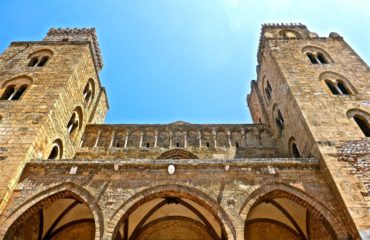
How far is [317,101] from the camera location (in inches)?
463

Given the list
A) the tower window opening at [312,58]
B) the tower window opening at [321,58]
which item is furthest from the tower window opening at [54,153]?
the tower window opening at [321,58]

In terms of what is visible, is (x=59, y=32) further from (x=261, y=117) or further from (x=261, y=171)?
(x=261, y=171)

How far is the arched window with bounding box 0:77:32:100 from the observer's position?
1231cm

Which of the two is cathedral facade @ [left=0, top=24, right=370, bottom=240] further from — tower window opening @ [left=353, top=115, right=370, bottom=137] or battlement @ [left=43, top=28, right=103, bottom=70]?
battlement @ [left=43, top=28, right=103, bottom=70]

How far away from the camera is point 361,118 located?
36.9ft

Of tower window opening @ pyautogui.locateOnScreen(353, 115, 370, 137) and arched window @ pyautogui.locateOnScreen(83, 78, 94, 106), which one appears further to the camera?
arched window @ pyautogui.locateOnScreen(83, 78, 94, 106)

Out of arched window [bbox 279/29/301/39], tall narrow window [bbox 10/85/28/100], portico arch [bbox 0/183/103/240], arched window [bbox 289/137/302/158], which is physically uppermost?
arched window [bbox 279/29/301/39]

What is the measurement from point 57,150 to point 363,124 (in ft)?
40.9

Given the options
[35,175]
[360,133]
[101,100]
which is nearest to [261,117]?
[360,133]

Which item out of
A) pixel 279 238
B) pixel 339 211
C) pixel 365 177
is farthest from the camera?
pixel 279 238

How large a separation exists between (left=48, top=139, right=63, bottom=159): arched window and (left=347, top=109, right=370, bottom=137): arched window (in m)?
11.9

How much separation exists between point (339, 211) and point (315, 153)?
2.26 metres

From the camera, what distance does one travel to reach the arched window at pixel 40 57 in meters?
14.4

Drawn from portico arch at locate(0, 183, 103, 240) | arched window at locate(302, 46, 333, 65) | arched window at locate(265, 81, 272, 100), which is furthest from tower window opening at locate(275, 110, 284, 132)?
portico arch at locate(0, 183, 103, 240)
